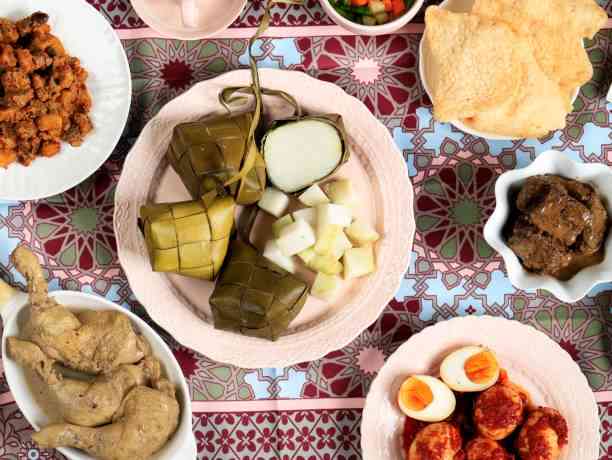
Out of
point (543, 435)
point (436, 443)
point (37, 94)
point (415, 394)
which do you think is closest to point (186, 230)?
point (37, 94)

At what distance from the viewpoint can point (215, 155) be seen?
5.99ft

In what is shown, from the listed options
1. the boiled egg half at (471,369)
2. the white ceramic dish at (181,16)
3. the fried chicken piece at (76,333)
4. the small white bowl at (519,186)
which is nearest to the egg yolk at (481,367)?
the boiled egg half at (471,369)

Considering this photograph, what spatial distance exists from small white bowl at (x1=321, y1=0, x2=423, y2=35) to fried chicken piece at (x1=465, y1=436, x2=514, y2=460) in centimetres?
118

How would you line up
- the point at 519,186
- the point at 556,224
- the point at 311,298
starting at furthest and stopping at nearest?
the point at 311,298 < the point at 519,186 < the point at 556,224

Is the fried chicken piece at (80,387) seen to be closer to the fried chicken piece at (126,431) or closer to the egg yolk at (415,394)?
the fried chicken piece at (126,431)

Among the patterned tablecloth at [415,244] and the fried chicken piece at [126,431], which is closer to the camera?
the fried chicken piece at [126,431]

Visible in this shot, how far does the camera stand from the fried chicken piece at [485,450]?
1.90 meters

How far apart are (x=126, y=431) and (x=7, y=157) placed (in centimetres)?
82

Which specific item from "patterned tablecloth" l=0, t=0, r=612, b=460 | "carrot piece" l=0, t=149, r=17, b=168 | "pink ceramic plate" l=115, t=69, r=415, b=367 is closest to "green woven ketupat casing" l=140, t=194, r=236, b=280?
"pink ceramic plate" l=115, t=69, r=415, b=367

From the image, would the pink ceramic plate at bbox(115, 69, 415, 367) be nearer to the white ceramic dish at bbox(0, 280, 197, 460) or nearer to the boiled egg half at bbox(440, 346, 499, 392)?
the white ceramic dish at bbox(0, 280, 197, 460)

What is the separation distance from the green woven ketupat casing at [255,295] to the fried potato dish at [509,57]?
24.3 inches

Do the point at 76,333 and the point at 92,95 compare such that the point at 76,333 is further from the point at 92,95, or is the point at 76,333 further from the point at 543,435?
the point at 543,435

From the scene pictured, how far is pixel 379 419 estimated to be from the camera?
198cm

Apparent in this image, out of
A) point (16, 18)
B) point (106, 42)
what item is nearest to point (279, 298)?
point (106, 42)
